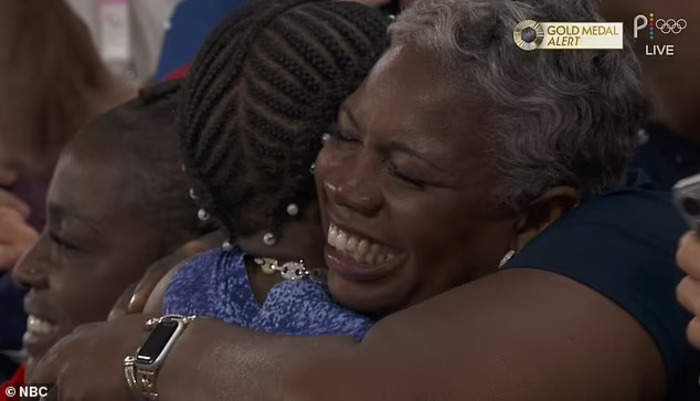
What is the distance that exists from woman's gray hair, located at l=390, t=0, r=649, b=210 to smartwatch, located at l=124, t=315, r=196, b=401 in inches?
12.9

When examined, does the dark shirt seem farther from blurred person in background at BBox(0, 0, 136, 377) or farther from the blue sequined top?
blurred person in background at BBox(0, 0, 136, 377)

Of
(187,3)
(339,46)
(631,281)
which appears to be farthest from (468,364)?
(187,3)

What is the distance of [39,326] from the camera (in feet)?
5.45

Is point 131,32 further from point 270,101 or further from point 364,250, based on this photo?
point 364,250

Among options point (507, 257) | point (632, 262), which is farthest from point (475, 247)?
point (632, 262)

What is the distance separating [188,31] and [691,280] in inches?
51.1

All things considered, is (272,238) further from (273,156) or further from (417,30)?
(417,30)

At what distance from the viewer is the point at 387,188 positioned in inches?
46.7

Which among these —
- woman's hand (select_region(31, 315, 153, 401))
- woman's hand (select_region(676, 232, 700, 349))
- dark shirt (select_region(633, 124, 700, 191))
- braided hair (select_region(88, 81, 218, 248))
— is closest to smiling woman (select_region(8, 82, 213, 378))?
braided hair (select_region(88, 81, 218, 248))

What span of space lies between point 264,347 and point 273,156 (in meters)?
0.27

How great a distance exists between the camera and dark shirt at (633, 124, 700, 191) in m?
1.45

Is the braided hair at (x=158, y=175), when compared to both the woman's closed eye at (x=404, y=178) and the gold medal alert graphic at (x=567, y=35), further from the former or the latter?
the gold medal alert graphic at (x=567, y=35)

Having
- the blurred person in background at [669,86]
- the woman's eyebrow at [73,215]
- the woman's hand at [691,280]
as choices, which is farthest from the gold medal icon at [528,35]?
the woman's eyebrow at [73,215]

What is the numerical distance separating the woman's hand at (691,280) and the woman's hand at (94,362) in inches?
19.7
